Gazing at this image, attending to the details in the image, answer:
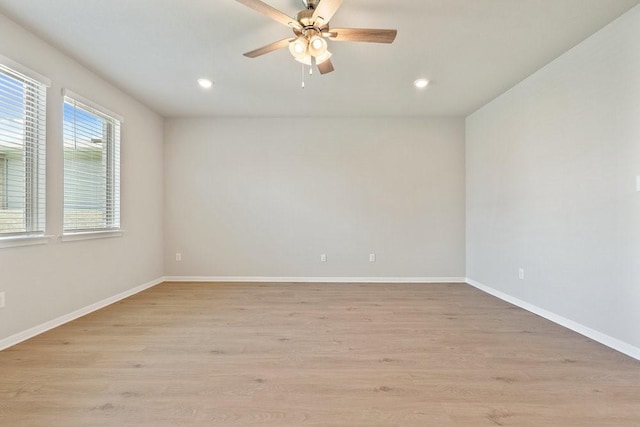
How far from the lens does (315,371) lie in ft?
6.64

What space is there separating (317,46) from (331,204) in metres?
2.78

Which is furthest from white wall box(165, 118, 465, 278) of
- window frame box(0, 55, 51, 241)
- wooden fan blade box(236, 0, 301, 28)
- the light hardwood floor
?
wooden fan blade box(236, 0, 301, 28)

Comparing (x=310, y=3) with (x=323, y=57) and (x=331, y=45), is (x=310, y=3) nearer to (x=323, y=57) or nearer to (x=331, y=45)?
(x=323, y=57)

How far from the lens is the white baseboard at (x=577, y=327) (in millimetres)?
2273

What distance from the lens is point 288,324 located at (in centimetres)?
290

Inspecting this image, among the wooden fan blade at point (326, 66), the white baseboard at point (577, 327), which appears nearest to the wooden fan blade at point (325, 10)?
the wooden fan blade at point (326, 66)

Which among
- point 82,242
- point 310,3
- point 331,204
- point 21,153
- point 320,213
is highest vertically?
point 310,3

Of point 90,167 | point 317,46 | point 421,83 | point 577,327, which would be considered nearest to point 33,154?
point 90,167

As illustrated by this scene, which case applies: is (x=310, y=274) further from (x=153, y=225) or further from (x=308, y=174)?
(x=153, y=225)

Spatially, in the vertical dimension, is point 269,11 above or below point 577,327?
above

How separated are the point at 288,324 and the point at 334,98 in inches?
108

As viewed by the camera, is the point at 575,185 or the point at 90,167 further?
the point at 90,167

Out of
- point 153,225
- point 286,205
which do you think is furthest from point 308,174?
point 153,225

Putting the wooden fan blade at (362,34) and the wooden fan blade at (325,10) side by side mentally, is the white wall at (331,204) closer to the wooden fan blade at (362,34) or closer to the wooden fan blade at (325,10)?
the wooden fan blade at (362,34)
